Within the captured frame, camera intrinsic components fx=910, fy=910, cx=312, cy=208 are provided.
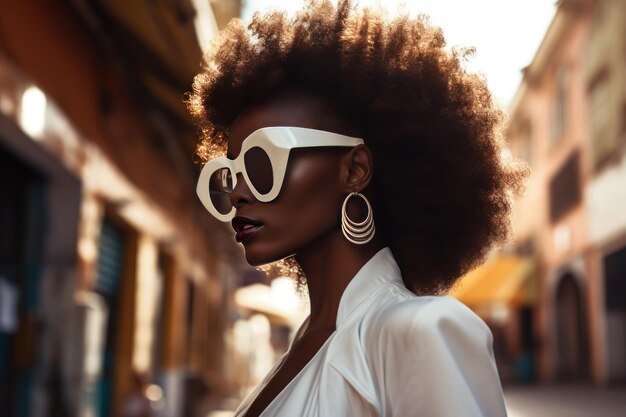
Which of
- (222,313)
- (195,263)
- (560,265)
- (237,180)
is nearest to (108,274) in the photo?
(195,263)

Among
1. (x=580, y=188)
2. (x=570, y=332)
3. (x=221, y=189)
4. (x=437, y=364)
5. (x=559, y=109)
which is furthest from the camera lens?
(x=570, y=332)

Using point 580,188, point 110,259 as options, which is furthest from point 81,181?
point 580,188

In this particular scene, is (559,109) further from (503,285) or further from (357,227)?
(357,227)

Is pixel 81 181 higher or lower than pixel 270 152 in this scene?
higher

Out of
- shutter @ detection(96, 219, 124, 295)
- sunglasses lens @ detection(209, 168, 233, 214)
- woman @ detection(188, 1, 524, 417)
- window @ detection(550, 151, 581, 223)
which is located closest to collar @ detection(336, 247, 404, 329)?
woman @ detection(188, 1, 524, 417)

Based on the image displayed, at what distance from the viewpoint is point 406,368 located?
1.46 meters

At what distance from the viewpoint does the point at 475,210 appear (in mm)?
1934

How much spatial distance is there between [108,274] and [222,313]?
10503 mm

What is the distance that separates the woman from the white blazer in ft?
0.14

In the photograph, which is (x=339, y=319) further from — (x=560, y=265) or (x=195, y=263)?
(x=560, y=265)

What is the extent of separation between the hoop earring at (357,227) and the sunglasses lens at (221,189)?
10.5 inches

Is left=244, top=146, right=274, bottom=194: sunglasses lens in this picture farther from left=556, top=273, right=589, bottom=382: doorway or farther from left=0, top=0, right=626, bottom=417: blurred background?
left=556, top=273, right=589, bottom=382: doorway

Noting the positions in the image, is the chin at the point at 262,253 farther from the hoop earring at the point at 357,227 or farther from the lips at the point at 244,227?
the hoop earring at the point at 357,227

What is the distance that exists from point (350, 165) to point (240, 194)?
0.23 metres
